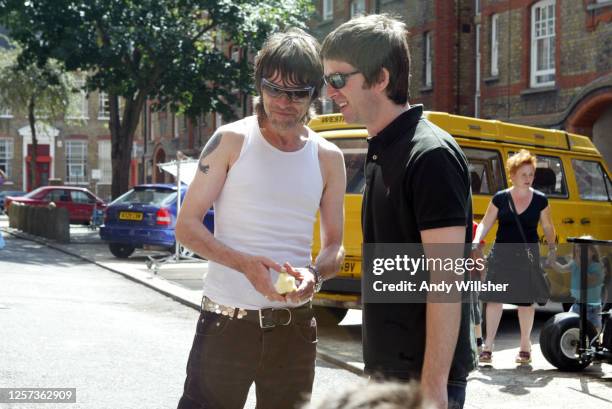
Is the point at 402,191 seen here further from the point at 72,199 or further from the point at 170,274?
the point at 72,199

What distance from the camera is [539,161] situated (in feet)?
37.8

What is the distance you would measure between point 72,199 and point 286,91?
3544cm

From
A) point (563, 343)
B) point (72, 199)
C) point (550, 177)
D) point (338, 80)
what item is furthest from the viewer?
point (72, 199)

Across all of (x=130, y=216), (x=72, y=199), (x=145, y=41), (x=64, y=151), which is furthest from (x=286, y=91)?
(x=64, y=151)

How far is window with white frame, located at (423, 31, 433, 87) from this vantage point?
2873 centimetres

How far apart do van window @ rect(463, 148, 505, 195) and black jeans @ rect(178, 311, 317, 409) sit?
23.5 feet

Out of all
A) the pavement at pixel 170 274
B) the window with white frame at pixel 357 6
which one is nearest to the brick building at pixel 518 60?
the window with white frame at pixel 357 6

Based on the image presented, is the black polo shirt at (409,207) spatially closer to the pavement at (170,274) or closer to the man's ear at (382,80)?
the man's ear at (382,80)

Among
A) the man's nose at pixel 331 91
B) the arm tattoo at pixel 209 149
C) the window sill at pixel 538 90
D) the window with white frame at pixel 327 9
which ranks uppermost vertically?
the window with white frame at pixel 327 9

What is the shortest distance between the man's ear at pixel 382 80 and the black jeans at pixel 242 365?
3.04ft

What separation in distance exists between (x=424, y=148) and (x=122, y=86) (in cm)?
2561

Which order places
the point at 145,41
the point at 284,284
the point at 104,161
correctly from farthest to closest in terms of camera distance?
the point at 104,161 < the point at 145,41 < the point at 284,284

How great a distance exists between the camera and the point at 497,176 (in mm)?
10492

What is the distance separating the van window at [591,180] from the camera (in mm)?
11797
